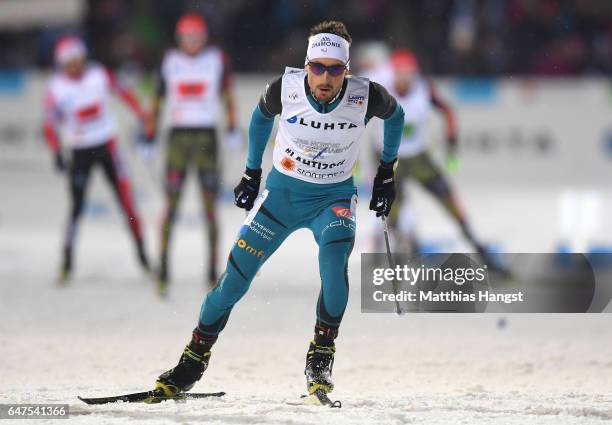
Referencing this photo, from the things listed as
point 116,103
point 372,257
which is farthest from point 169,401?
point 116,103

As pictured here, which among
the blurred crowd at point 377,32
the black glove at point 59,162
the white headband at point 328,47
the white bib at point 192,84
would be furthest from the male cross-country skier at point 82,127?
the blurred crowd at point 377,32

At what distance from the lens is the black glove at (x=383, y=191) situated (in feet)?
20.6

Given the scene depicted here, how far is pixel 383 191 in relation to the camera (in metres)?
6.30

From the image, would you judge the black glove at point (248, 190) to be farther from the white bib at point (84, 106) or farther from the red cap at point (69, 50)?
the red cap at point (69, 50)

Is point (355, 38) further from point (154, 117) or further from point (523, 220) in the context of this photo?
point (154, 117)

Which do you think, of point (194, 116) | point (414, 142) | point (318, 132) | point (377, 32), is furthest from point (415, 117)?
point (377, 32)

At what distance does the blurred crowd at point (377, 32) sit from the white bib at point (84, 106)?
22.5 feet

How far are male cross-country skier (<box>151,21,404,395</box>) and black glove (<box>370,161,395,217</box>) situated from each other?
15 centimetres

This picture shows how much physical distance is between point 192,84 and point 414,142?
2.24 meters

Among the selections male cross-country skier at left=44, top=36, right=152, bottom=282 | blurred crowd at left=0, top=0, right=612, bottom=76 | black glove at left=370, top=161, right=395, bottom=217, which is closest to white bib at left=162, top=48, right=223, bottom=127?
male cross-country skier at left=44, top=36, right=152, bottom=282

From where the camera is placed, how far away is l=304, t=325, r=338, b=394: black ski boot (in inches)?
235

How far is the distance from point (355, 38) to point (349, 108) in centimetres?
1179

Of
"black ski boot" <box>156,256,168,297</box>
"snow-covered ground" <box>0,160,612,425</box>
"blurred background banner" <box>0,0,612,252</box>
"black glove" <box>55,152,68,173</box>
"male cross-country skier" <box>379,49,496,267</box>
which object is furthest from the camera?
"blurred background banner" <box>0,0,612,252</box>

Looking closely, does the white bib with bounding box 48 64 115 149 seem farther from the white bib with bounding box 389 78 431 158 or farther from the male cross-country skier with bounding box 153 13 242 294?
the white bib with bounding box 389 78 431 158
